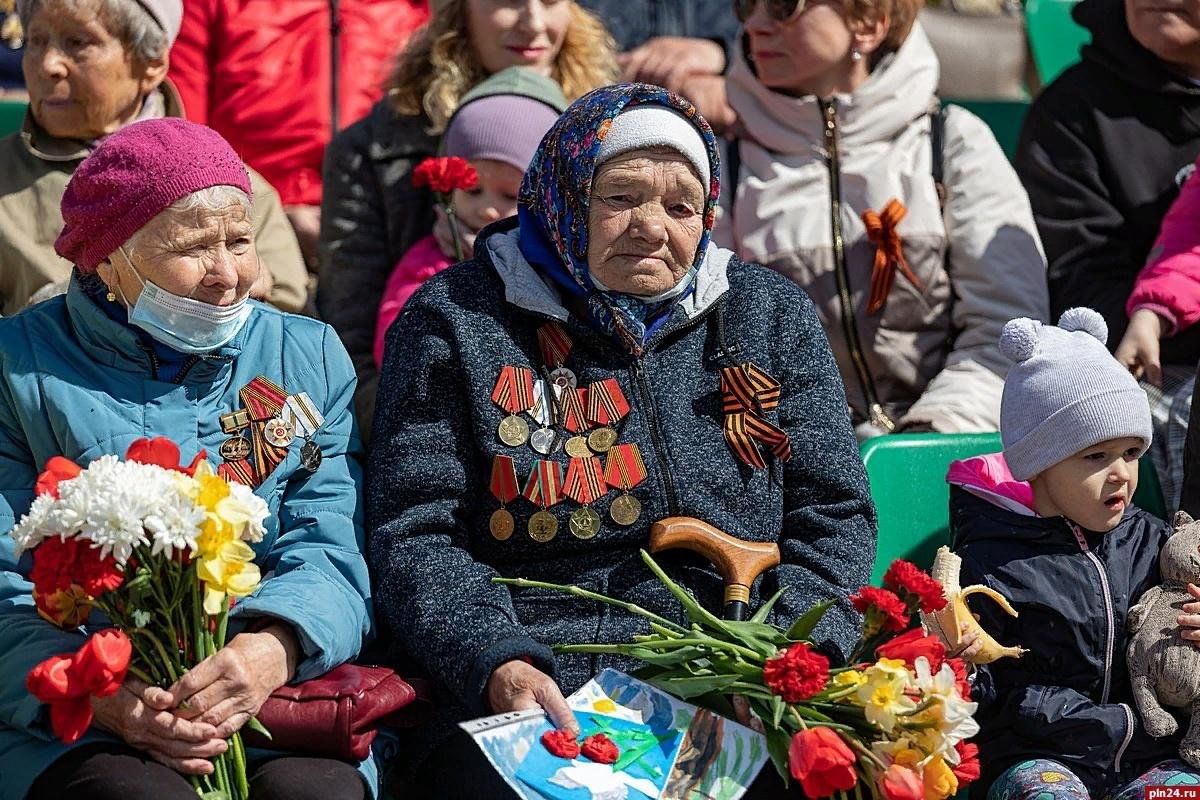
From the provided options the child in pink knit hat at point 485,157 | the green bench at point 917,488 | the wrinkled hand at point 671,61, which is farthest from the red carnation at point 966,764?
the wrinkled hand at point 671,61

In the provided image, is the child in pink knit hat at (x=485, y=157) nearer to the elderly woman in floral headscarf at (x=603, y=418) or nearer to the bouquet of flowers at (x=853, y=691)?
the elderly woman in floral headscarf at (x=603, y=418)

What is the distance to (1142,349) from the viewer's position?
4.11m

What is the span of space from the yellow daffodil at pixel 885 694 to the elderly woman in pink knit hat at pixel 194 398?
0.86 meters

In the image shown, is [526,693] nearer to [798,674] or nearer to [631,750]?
[631,750]

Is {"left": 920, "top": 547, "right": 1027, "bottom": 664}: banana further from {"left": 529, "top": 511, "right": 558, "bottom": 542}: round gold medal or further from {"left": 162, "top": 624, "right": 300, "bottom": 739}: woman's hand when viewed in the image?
{"left": 162, "top": 624, "right": 300, "bottom": 739}: woman's hand

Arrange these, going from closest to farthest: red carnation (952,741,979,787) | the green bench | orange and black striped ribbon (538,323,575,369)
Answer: red carnation (952,741,979,787) → orange and black striped ribbon (538,323,575,369) → the green bench

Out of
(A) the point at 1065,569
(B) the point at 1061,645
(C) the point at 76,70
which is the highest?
(C) the point at 76,70

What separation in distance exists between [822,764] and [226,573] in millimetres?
959

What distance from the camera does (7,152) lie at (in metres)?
4.25

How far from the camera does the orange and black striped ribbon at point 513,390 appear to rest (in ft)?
10.9

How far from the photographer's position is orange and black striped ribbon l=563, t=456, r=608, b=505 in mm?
3293

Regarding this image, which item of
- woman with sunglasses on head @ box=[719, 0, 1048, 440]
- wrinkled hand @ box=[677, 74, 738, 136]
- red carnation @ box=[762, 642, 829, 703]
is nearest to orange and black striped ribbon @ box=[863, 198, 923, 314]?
woman with sunglasses on head @ box=[719, 0, 1048, 440]

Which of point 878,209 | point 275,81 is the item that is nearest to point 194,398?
point 878,209

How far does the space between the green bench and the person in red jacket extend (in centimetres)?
206
